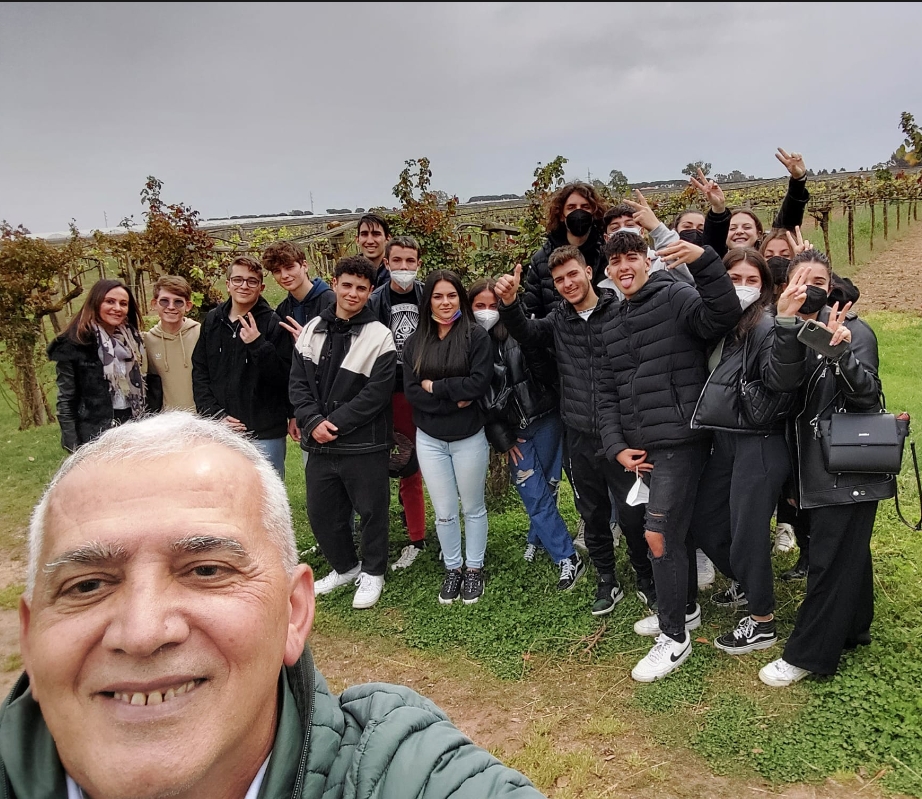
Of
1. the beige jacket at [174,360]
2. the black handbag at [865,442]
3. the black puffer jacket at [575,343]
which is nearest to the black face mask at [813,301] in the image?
the black handbag at [865,442]

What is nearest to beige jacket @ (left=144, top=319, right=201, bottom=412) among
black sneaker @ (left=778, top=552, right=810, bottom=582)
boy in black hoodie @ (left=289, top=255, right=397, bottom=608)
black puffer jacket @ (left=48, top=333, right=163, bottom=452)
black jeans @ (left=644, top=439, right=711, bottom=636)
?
black puffer jacket @ (left=48, top=333, right=163, bottom=452)

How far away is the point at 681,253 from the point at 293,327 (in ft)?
9.04

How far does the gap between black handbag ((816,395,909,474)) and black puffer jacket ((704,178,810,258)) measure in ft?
6.07

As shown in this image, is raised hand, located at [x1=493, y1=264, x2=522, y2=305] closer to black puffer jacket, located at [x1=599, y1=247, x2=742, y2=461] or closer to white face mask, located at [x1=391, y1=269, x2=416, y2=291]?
black puffer jacket, located at [x1=599, y1=247, x2=742, y2=461]

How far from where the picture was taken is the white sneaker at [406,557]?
4.97 meters

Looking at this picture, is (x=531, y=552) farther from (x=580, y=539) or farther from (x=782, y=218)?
(x=782, y=218)

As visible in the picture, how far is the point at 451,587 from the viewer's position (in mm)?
4504

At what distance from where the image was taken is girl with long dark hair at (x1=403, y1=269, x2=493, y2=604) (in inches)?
161

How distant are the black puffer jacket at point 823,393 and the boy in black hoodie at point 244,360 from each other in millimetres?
3273

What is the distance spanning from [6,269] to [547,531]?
840 cm

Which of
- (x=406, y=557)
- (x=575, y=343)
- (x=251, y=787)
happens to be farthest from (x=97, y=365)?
(x=251, y=787)

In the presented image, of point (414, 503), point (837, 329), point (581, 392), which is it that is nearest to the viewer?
point (837, 329)

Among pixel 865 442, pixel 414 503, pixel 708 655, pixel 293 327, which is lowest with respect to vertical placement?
pixel 708 655

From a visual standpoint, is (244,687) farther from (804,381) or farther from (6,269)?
(6,269)
